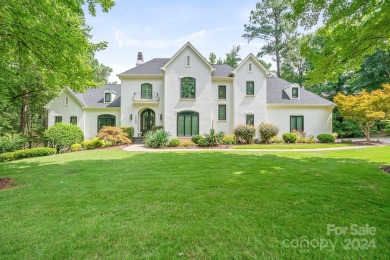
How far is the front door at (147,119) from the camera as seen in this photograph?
20312mm

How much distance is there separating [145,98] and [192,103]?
4.75 meters

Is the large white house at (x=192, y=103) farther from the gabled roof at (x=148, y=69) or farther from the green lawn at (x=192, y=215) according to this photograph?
the green lawn at (x=192, y=215)

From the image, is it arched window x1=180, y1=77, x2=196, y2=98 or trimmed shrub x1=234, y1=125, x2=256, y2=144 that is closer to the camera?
trimmed shrub x1=234, y1=125, x2=256, y2=144

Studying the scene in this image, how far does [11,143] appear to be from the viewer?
15.2 m

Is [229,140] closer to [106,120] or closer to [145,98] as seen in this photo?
[145,98]

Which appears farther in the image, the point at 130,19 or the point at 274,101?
the point at 274,101

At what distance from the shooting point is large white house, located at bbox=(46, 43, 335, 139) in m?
18.8

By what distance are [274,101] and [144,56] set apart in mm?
16224

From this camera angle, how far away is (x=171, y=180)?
235 inches

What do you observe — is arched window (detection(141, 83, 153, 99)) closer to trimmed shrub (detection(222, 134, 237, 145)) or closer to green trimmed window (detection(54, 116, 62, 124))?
trimmed shrub (detection(222, 134, 237, 145))

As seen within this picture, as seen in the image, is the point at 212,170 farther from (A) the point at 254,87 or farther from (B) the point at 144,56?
(B) the point at 144,56

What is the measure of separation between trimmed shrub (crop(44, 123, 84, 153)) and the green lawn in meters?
11.6

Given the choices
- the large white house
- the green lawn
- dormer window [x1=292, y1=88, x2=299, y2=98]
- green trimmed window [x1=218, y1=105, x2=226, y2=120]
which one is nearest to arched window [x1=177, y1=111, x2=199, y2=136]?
the large white house

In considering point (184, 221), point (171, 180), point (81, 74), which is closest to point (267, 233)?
point (184, 221)
